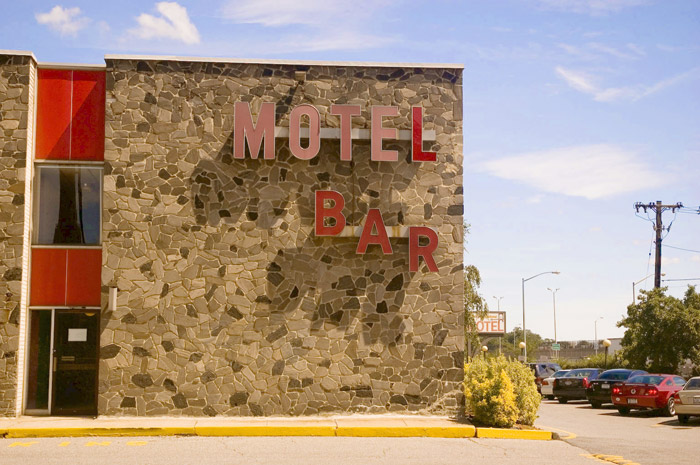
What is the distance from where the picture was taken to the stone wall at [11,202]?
17.6 m

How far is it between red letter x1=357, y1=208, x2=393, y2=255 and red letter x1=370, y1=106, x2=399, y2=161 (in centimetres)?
128

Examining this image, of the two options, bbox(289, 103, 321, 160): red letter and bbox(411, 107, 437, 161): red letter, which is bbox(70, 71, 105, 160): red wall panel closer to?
bbox(289, 103, 321, 160): red letter

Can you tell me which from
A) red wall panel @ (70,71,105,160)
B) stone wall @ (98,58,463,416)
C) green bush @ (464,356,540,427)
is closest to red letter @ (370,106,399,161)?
stone wall @ (98,58,463,416)

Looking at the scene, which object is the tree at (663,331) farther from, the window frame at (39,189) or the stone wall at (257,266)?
the window frame at (39,189)

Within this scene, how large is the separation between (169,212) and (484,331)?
5069 centimetres

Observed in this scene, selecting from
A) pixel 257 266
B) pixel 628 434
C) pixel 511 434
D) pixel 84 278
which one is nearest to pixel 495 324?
pixel 628 434

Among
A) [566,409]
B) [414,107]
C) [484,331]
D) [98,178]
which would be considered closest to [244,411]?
[98,178]

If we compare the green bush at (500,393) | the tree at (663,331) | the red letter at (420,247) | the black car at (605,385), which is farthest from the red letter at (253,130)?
the tree at (663,331)

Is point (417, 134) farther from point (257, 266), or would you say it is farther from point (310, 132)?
point (257, 266)

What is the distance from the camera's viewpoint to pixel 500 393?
17203 millimetres

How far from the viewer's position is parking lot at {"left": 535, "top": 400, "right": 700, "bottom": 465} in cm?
1477

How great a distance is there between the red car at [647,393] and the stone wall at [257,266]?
11337 millimetres

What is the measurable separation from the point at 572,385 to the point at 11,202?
2462 centimetres

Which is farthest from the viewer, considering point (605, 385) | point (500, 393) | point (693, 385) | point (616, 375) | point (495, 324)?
point (495, 324)
